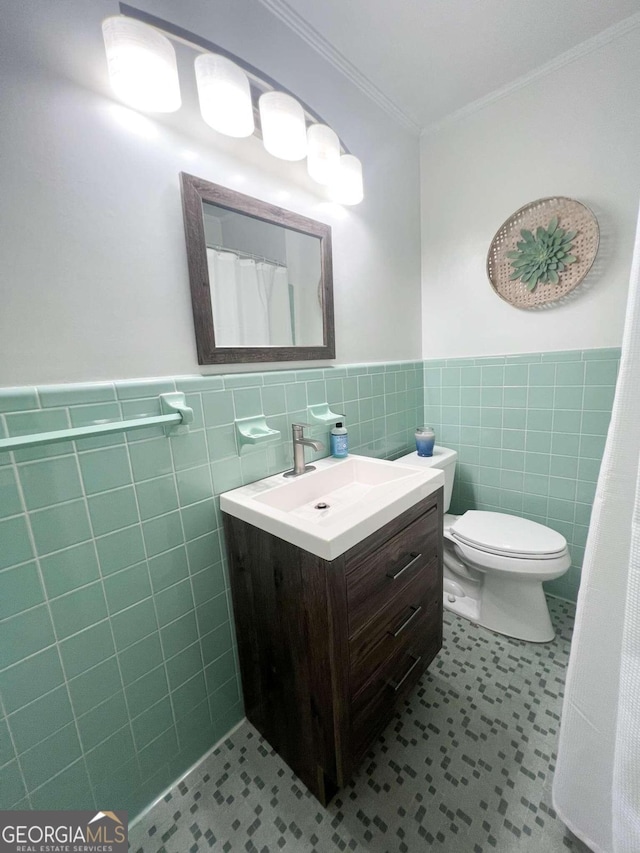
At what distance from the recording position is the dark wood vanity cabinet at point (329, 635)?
81 centimetres

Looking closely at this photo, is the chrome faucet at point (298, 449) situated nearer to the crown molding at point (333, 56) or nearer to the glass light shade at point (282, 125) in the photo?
the glass light shade at point (282, 125)

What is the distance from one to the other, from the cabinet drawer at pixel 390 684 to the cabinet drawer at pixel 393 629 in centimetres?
2

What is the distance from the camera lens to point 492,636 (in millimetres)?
1506

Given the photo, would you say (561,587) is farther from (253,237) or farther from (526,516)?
(253,237)

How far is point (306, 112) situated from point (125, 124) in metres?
0.62

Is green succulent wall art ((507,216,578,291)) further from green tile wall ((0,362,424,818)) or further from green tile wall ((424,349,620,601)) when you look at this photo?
green tile wall ((0,362,424,818))

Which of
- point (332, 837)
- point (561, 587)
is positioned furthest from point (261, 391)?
point (561, 587)

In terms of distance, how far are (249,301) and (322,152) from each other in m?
0.58

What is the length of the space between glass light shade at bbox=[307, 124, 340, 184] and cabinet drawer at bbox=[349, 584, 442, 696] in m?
1.44

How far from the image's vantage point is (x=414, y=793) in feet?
3.14

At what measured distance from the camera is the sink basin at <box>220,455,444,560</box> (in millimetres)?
794

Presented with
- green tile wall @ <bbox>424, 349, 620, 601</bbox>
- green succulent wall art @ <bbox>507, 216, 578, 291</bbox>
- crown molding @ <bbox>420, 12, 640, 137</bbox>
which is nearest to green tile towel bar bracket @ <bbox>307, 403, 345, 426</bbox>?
green tile wall @ <bbox>424, 349, 620, 601</bbox>

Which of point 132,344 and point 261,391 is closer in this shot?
point 132,344

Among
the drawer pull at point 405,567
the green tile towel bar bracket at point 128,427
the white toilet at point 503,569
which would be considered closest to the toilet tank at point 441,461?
the white toilet at point 503,569
